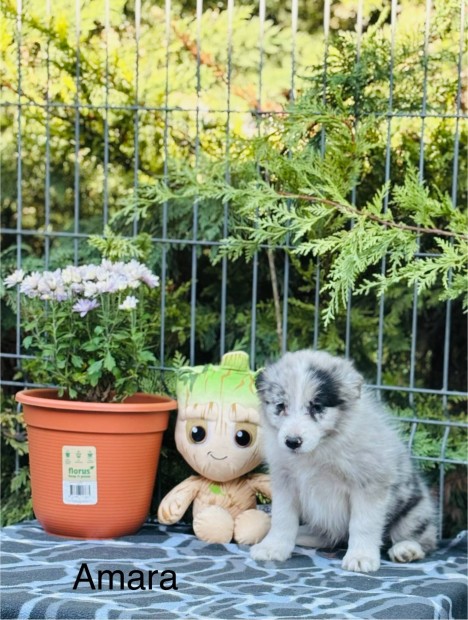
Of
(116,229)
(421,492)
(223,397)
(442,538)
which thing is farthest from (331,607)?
(116,229)

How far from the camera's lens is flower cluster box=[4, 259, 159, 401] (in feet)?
12.2

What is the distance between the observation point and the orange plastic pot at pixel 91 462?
364 centimetres

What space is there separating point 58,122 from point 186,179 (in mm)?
1440

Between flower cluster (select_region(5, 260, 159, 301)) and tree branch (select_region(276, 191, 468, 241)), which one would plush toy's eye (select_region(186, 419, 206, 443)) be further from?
tree branch (select_region(276, 191, 468, 241))

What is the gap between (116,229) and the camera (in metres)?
4.79

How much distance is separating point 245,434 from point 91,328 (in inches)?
29.4

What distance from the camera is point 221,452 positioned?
3.67 metres

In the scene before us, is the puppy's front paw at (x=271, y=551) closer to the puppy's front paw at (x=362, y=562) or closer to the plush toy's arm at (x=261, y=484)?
the puppy's front paw at (x=362, y=562)

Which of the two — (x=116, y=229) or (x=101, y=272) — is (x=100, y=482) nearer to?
(x=101, y=272)

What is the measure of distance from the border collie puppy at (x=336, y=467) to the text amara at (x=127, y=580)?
41 cm

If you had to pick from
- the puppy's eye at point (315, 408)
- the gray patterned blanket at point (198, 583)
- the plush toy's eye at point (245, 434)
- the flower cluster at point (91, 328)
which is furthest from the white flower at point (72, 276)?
the puppy's eye at point (315, 408)

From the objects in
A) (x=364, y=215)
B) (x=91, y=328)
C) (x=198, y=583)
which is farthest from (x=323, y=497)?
(x=91, y=328)

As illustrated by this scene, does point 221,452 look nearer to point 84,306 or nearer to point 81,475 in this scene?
point 81,475

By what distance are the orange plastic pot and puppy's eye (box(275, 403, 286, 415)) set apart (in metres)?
0.60
